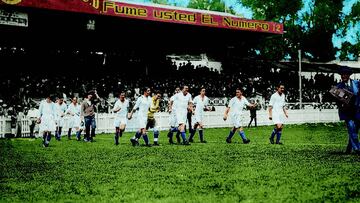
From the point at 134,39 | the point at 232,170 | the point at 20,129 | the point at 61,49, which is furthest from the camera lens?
the point at 134,39

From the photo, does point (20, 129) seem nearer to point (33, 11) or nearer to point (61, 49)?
point (33, 11)

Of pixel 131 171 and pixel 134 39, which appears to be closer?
pixel 131 171

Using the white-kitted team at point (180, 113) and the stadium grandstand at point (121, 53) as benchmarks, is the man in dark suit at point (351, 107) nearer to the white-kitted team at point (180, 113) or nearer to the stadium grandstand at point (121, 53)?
the white-kitted team at point (180, 113)

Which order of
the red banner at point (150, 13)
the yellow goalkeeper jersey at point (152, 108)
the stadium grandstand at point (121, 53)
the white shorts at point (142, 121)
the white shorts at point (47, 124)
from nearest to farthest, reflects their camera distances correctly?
the white shorts at point (142, 121) → the yellow goalkeeper jersey at point (152, 108) → the white shorts at point (47, 124) → the red banner at point (150, 13) → the stadium grandstand at point (121, 53)

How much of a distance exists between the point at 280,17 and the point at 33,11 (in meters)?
34.5

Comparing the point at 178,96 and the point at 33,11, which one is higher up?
the point at 33,11

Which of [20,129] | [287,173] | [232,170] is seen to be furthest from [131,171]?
[20,129]

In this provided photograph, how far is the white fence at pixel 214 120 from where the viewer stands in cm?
2447

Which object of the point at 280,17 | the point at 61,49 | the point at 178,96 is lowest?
the point at 178,96

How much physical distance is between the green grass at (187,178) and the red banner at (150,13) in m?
15.8

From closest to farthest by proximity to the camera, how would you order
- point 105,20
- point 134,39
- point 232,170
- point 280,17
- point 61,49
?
point 232,170
point 105,20
point 61,49
point 134,39
point 280,17

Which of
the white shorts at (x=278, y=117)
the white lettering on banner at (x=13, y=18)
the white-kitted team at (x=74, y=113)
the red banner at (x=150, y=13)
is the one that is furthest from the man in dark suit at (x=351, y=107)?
the white lettering on banner at (x=13, y=18)

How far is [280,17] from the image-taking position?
183 feet

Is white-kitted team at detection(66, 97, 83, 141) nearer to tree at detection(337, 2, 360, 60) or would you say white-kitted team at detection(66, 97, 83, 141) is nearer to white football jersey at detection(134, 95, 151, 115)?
white football jersey at detection(134, 95, 151, 115)
